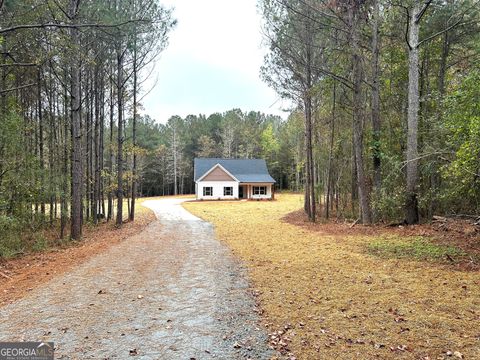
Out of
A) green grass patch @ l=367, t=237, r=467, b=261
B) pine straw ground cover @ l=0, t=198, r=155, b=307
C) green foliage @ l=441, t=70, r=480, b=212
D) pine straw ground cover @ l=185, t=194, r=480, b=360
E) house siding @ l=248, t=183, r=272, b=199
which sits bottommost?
pine straw ground cover @ l=0, t=198, r=155, b=307

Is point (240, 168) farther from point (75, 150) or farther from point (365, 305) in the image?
point (365, 305)

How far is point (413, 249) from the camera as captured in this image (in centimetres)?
764

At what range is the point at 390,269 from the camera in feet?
20.5

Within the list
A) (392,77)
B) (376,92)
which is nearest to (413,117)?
(376,92)

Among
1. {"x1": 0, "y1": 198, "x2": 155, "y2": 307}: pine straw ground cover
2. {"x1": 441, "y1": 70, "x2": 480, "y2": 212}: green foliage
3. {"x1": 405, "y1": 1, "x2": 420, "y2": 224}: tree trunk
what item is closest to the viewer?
{"x1": 0, "y1": 198, "x2": 155, "y2": 307}: pine straw ground cover

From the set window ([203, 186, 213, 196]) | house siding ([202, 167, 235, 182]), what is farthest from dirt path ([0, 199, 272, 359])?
house siding ([202, 167, 235, 182])

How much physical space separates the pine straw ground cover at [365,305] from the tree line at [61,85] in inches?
219

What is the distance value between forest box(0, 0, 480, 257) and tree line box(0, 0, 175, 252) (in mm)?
55

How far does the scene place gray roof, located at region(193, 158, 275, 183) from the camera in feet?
120

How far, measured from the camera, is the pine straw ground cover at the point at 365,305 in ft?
11.0

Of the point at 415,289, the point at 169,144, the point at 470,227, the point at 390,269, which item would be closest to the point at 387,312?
the point at 415,289

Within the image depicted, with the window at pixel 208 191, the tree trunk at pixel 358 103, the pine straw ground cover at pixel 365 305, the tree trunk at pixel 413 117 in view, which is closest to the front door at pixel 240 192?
the window at pixel 208 191

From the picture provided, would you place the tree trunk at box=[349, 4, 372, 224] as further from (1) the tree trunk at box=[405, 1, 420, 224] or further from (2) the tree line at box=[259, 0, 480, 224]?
(1) the tree trunk at box=[405, 1, 420, 224]

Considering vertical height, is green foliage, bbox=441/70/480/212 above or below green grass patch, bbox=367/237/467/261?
above
